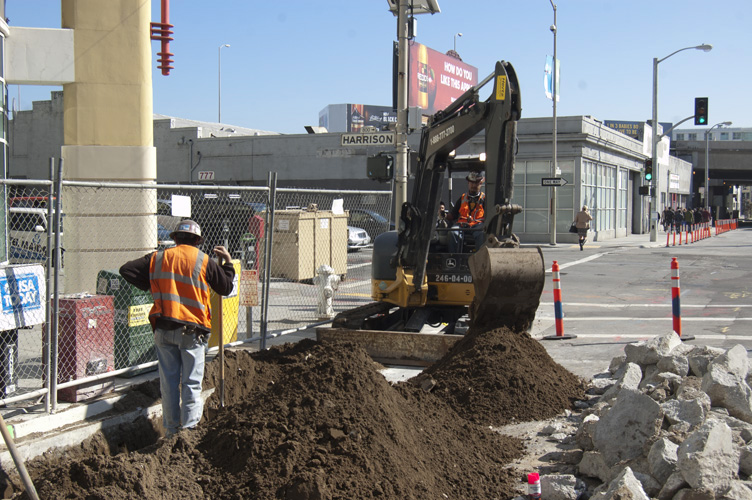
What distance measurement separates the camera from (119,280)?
737 cm

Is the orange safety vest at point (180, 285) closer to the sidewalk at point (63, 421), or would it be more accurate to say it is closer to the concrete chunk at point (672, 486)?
the sidewalk at point (63, 421)

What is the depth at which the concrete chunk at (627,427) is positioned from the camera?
17.0ft

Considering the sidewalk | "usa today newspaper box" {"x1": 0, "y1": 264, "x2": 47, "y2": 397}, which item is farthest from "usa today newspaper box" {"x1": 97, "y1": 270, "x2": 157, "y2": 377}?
"usa today newspaper box" {"x1": 0, "y1": 264, "x2": 47, "y2": 397}

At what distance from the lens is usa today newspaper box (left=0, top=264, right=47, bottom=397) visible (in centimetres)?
586

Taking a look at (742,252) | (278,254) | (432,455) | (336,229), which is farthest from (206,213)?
(742,252)

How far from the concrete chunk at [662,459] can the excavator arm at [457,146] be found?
3.60 metres

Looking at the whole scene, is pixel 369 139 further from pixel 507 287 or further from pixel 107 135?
pixel 507 287

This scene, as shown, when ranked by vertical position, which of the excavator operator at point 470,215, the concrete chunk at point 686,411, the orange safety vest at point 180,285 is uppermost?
the excavator operator at point 470,215

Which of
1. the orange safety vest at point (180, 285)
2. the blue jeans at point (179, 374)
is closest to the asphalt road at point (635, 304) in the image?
the blue jeans at point (179, 374)

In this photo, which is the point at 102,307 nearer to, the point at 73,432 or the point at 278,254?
the point at 73,432

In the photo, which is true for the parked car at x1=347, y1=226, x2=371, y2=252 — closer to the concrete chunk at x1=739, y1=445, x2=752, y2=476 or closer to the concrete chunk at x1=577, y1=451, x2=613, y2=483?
the concrete chunk at x1=577, y1=451, x2=613, y2=483

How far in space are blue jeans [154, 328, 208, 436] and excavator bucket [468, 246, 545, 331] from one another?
10.5 ft

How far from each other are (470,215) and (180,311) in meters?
5.42

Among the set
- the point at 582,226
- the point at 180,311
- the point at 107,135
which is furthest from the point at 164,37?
the point at 582,226
